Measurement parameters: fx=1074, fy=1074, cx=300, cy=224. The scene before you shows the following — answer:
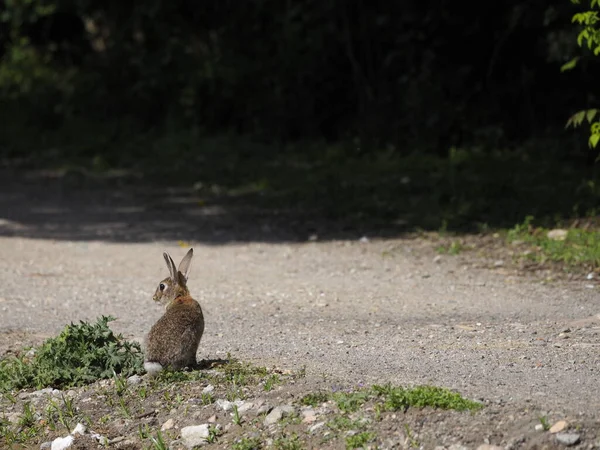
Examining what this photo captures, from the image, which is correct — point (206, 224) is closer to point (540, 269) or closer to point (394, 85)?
point (540, 269)

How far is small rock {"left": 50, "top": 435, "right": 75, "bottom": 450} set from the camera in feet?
18.0

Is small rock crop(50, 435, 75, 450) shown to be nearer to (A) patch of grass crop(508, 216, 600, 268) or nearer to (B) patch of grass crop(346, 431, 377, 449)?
(B) patch of grass crop(346, 431, 377, 449)

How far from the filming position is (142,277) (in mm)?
9258

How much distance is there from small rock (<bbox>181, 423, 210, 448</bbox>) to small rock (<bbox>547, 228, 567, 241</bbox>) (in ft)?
17.8

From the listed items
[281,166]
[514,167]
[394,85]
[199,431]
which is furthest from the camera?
[394,85]

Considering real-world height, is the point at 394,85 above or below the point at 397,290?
above

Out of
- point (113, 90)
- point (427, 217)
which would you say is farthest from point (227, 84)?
point (427, 217)

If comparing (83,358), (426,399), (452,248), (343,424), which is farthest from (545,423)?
(452,248)

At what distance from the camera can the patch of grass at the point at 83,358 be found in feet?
20.0

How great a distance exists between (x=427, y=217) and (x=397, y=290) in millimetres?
2939

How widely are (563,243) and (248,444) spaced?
5.33 meters

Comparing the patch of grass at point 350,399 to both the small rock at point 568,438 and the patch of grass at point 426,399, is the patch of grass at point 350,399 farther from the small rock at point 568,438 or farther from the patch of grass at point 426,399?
the small rock at point 568,438

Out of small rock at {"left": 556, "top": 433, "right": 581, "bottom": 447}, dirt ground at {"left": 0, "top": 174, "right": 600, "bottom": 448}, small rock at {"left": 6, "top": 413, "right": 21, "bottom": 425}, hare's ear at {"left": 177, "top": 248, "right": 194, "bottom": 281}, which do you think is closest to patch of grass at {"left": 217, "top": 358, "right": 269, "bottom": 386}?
dirt ground at {"left": 0, "top": 174, "right": 600, "bottom": 448}

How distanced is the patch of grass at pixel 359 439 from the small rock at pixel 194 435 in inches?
31.2
